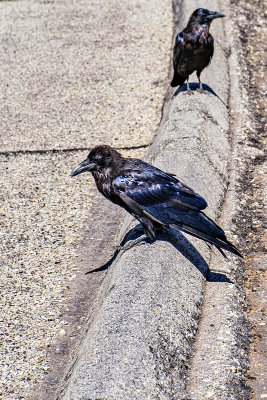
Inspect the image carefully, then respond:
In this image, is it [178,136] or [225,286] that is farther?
[178,136]

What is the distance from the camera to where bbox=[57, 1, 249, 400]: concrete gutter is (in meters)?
3.39

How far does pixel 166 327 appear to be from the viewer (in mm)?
3783

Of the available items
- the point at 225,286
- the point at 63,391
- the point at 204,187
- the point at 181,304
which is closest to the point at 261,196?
→ the point at 204,187

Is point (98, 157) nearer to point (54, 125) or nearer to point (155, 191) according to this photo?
point (155, 191)

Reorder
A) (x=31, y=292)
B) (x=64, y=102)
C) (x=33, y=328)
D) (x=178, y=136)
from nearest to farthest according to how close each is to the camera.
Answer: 1. (x=33, y=328)
2. (x=31, y=292)
3. (x=178, y=136)
4. (x=64, y=102)

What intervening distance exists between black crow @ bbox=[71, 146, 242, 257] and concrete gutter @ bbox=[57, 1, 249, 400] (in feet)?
0.65

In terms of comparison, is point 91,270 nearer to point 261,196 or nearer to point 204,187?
point 204,187

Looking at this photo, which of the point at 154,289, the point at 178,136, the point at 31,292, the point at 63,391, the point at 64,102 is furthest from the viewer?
the point at 64,102

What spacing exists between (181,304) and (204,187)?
1.57 meters

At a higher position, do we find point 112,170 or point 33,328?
point 112,170

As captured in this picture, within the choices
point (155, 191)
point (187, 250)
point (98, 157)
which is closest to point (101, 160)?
point (98, 157)

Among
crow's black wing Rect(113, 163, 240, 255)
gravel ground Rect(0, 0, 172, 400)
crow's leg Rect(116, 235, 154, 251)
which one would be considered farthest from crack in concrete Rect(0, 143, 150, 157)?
crow's leg Rect(116, 235, 154, 251)

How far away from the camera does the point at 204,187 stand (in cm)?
541

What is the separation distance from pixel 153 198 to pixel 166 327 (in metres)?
1.01
